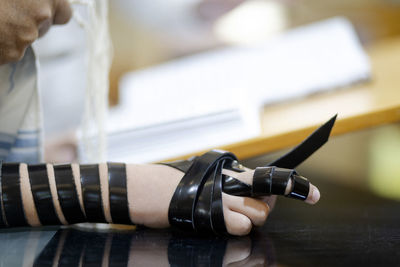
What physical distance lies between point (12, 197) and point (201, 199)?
20 centimetres

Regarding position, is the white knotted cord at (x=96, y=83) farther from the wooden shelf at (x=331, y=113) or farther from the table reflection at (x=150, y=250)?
the table reflection at (x=150, y=250)

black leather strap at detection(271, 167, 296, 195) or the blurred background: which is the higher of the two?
black leather strap at detection(271, 167, 296, 195)

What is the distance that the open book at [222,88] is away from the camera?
3.19 ft

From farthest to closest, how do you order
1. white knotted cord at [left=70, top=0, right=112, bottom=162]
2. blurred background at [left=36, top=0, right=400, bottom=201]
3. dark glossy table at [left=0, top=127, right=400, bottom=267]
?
blurred background at [left=36, top=0, right=400, bottom=201] < white knotted cord at [left=70, top=0, right=112, bottom=162] < dark glossy table at [left=0, top=127, right=400, bottom=267]

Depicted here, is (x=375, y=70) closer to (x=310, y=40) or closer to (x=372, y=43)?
(x=310, y=40)

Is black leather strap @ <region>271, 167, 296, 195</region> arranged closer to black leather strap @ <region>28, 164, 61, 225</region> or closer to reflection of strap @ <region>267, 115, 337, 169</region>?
reflection of strap @ <region>267, 115, 337, 169</region>

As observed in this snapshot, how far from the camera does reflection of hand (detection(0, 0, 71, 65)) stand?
→ 0.56 meters

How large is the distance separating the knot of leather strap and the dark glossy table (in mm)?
16

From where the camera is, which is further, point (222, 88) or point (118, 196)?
point (222, 88)

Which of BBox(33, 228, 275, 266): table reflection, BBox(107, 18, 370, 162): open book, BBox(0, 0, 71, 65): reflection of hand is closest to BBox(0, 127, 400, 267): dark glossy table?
BBox(33, 228, 275, 266): table reflection

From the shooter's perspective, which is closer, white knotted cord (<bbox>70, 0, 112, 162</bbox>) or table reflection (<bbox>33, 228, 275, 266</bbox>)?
table reflection (<bbox>33, 228, 275, 266</bbox>)

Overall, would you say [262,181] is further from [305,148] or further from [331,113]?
[331,113]

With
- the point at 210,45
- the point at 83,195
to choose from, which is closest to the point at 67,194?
the point at 83,195

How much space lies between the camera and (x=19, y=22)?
22.5 inches
